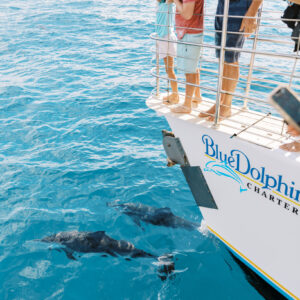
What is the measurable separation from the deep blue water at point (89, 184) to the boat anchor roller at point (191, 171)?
114 cm

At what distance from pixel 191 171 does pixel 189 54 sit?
1554mm

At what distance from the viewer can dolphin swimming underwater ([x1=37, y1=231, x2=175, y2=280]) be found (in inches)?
190

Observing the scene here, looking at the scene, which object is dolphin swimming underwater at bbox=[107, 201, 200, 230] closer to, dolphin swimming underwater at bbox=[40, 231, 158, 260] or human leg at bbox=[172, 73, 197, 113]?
dolphin swimming underwater at bbox=[40, 231, 158, 260]

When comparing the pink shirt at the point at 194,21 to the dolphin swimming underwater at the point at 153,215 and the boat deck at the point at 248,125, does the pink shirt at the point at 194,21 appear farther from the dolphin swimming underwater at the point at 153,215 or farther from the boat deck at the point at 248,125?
the dolphin swimming underwater at the point at 153,215

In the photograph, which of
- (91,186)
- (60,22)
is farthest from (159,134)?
(60,22)

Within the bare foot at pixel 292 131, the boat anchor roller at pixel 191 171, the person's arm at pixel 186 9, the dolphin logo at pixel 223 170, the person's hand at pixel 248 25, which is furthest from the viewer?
the boat anchor roller at pixel 191 171

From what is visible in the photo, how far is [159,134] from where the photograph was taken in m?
8.13

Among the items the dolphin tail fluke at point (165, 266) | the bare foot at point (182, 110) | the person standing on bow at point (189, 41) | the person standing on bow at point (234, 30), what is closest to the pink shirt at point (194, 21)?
the person standing on bow at point (189, 41)

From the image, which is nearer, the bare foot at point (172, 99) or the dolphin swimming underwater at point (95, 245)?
the bare foot at point (172, 99)

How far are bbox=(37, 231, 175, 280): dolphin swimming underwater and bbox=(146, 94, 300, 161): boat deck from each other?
2358mm

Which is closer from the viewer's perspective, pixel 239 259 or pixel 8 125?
pixel 239 259

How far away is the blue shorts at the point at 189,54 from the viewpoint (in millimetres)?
3775

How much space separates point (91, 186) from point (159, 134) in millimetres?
2643

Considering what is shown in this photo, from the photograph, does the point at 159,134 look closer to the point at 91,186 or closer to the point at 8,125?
the point at 91,186
